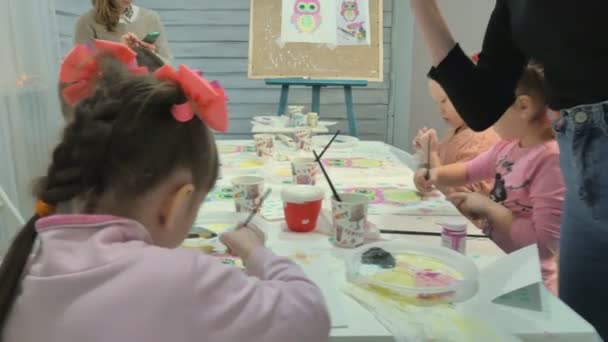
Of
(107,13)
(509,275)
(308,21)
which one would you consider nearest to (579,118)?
(509,275)

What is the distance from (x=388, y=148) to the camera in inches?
79.1

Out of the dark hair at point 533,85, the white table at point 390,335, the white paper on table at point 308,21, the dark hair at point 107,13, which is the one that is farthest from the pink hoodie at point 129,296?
the white paper on table at point 308,21

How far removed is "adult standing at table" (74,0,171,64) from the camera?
2414 millimetres

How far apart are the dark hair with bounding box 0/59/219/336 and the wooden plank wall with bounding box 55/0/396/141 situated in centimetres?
344

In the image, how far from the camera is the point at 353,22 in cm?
338

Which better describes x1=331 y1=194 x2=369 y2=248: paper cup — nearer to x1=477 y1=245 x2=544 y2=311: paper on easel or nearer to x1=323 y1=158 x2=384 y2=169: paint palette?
x1=477 y1=245 x2=544 y2=311: paper on easel

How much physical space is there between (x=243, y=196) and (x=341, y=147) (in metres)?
0.95

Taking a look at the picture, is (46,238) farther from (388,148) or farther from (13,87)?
(13,87)

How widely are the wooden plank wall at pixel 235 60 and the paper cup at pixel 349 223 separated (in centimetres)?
316

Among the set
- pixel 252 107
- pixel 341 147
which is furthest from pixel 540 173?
pixel 252 107

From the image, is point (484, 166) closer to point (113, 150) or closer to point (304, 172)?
point (304, 172)

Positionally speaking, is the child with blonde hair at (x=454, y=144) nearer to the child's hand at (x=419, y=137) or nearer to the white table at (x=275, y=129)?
the child's hand at (x=419, y=137)

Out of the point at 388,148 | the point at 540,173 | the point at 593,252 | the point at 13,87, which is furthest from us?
the point at 13,87

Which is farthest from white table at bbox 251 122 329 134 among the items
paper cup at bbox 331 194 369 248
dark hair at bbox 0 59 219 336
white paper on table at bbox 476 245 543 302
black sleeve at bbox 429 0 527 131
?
dark hair at bbox 0 59 219 336
